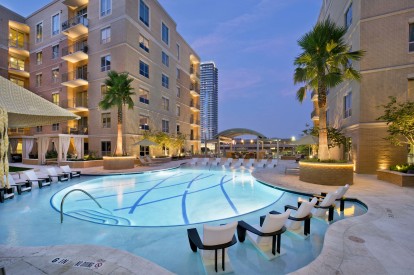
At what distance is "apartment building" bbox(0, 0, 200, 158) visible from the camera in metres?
21.2

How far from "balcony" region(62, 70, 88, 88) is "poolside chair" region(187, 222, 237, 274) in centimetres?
2380

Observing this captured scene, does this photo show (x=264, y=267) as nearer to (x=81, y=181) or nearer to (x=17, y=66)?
(x=81, y=181)

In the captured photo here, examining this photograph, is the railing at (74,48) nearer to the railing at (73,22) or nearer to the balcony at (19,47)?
the railing at (73,22)

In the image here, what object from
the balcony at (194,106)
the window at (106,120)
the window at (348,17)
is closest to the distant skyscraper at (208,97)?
the balcony at (194,106)

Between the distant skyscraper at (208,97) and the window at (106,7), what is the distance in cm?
11117

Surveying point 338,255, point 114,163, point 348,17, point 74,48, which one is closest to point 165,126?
point 114,163

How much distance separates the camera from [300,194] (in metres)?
9.16

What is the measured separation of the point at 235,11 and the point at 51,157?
190 metres

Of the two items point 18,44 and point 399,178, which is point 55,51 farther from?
point 399,178

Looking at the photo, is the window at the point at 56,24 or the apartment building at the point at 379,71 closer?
the apartment building at the point at 379,71

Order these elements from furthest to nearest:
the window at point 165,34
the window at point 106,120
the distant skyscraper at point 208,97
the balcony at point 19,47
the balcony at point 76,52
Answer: the distant skyscraper at point 208,97, the window at point 165,34, the balcony at point 19,47, the balcony at point 76,52, the window at point 106,120

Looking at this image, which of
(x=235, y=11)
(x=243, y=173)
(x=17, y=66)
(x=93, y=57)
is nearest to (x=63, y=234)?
(x=243, y=173)

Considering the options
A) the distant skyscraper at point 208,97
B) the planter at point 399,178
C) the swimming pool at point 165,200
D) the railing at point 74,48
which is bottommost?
the swimming pool at point 165,200

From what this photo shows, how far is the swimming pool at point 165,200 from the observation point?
7.22 meters
